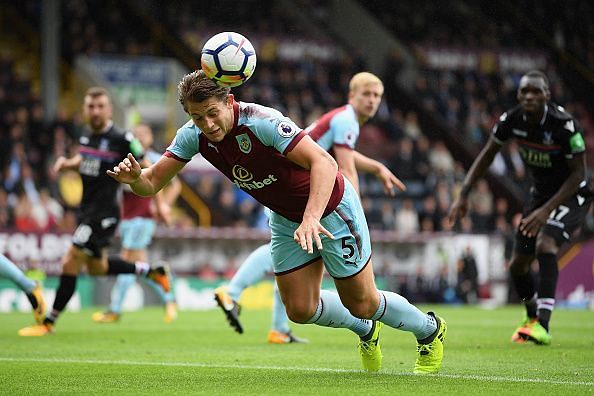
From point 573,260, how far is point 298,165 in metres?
16.1

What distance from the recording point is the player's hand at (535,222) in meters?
9.67

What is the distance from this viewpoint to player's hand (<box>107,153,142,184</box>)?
6828mm

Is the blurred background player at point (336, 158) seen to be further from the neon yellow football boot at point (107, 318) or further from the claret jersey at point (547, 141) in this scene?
the neon yellow football boot at point (107, 318)

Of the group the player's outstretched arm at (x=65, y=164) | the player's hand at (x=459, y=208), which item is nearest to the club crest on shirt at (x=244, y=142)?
the player's hand at (x=459, y=208)

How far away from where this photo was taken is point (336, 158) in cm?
994

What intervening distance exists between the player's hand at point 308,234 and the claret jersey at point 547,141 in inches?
170

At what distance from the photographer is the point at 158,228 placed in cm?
2091

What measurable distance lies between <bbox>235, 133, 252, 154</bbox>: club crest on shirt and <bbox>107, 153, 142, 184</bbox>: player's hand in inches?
25.8

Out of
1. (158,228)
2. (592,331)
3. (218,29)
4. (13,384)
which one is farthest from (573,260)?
(13,384)

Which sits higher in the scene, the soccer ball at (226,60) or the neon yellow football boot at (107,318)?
the soccer ball at (226,60)

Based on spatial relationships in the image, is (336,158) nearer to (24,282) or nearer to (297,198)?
(297,198)

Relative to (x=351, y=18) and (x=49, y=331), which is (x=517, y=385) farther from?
(x=351, y=18)

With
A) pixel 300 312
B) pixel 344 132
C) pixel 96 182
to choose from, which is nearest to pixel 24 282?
pixel 96 182

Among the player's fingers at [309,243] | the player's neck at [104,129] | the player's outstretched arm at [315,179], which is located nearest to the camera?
the player's fingers at [309,243]
